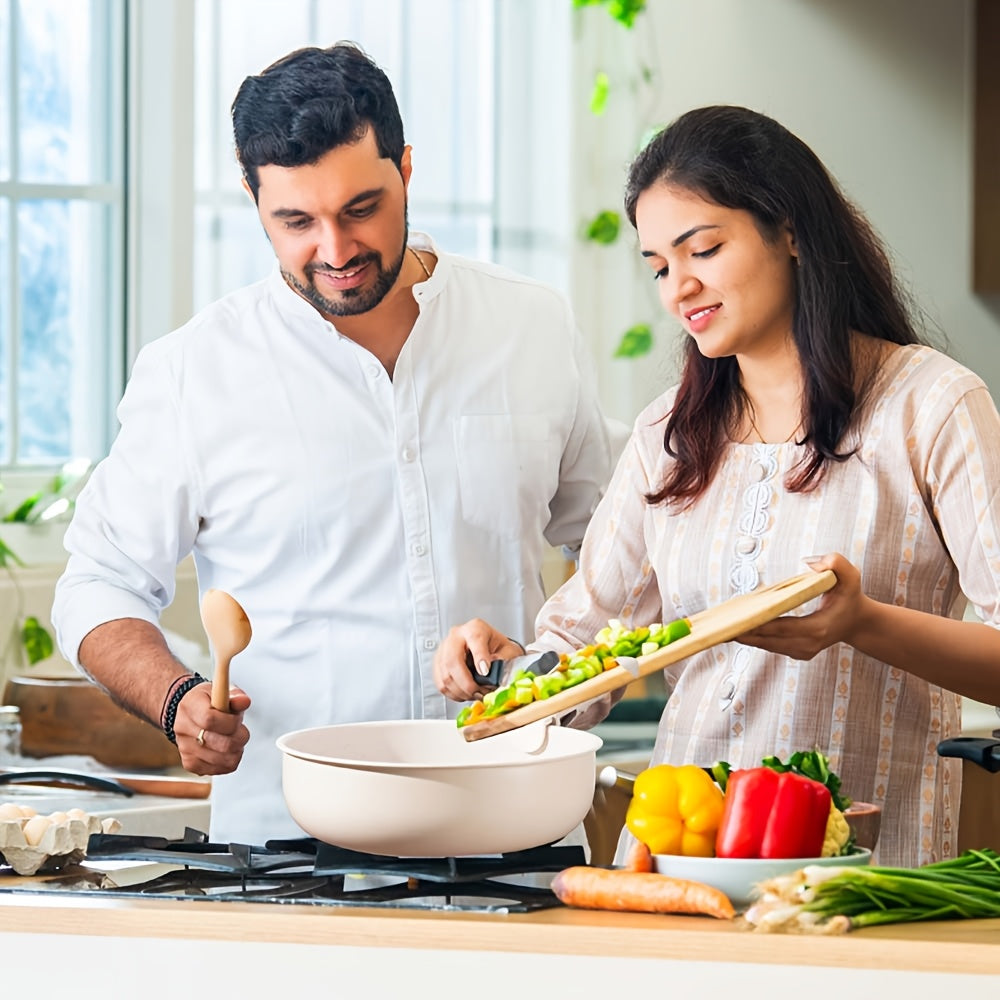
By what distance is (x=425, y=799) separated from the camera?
121 cm

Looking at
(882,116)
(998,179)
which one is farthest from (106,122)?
(998,179)

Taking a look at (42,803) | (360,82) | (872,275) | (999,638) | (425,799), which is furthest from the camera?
(42,803)

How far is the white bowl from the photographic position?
3.84ft

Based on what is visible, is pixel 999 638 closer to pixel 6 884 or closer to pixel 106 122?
pixel 6 884

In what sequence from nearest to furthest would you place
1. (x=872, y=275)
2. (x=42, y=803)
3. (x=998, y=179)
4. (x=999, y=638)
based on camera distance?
(x=999, y=638) → (x=872, y=275) → (x=42, y=803) → (x=998, y=179)

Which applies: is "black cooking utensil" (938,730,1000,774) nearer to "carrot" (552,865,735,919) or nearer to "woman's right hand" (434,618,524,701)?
"carrot" (552,865,735,919)

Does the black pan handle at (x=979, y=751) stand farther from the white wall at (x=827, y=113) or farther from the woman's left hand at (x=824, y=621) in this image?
the white wall at (x=827, y=113)

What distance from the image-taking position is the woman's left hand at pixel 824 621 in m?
1.30

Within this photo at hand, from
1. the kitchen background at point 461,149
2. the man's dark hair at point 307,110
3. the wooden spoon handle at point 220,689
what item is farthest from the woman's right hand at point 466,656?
the kitchen background at point 461,149

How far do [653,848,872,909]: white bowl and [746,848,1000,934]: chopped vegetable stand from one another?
0.03m

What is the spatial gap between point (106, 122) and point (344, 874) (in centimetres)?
236

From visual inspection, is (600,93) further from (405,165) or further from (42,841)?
(42,841)

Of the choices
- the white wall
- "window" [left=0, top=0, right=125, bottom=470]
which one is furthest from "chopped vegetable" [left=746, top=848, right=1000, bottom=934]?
the white wall

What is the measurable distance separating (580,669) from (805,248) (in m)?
0.57
